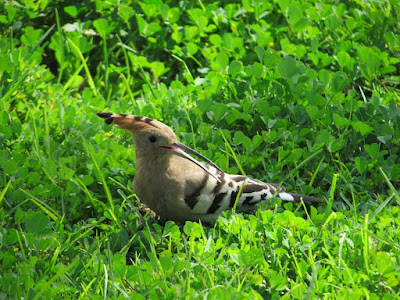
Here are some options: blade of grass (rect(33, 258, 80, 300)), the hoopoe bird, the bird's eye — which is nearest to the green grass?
blade of grass (rect(33, 258, 80, 300))

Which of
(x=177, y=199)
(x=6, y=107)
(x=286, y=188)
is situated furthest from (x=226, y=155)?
(x=6, y=107)

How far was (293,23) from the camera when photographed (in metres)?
5.12

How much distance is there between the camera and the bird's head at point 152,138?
3.42 metres

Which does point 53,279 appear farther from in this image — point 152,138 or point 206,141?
point 206,141

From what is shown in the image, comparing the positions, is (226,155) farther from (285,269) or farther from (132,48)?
(132,48)

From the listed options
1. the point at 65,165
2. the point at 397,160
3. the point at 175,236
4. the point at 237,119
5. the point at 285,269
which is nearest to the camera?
the point at 285,269

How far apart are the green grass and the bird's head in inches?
12.4

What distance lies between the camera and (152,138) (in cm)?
344

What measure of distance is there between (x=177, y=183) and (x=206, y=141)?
28.9 inches

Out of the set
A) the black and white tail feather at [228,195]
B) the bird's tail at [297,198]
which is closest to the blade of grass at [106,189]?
the black and white tail feather at [228,195]

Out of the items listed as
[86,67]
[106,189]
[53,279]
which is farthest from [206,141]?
[53,279]

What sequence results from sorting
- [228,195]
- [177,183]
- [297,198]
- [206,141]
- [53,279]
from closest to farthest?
[53,279] → [177,183] → [228,195] → [297,198] → [206,141]

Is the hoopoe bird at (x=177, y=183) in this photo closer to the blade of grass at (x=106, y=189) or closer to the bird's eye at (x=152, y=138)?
the bird's eye at (x=152, y=138)

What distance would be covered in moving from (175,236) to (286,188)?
0.86m
